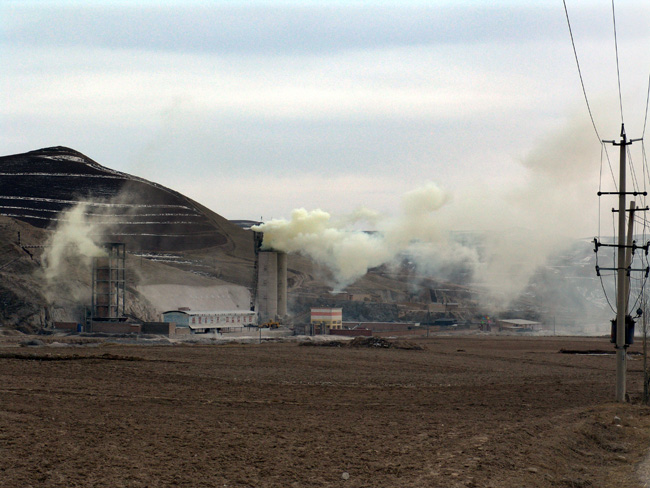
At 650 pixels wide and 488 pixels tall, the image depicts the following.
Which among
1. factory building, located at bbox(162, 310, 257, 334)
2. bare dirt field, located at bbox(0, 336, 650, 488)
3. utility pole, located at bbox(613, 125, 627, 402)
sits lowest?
factory building, located at bbox(162, 310, 257, 334)

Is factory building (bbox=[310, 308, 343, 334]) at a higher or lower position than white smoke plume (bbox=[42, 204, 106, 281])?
lower

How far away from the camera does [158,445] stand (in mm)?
24312

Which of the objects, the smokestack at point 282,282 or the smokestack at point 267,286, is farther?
the smokestack at point 282,282

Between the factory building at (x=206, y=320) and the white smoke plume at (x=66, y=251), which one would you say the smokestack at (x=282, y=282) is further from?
the white smoke plume at (x=66, y=251)

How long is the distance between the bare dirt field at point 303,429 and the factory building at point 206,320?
69419 mm

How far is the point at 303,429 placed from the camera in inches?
1112

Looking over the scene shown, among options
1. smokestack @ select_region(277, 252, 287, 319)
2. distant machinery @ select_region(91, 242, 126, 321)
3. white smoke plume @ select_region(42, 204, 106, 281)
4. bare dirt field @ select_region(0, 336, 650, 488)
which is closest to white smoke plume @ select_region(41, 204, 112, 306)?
white smoke plume @ select_region(42, 204, 106, 281)

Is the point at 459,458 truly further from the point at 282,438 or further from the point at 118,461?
the point at 118,461

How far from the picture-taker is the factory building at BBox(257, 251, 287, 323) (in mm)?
141500

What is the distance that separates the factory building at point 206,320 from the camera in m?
121

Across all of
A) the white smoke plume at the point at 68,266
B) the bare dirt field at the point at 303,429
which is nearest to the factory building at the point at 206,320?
the white smoke plume at the point at 68,266

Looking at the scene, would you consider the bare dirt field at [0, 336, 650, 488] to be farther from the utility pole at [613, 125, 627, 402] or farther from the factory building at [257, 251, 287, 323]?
the factory building at [257, 251, 287, 323]

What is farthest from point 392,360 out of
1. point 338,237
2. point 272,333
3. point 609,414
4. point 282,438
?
point 338,237

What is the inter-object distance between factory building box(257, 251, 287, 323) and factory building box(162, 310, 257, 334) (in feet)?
22.5
